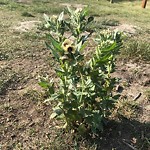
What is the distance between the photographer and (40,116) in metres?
3.51

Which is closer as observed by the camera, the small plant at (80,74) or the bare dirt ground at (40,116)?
the small plant at (80,74)

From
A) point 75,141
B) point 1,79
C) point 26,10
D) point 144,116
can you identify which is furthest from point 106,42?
point 26,10

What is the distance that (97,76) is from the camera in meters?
2.84

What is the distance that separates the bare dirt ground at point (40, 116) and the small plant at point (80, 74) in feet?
0.76

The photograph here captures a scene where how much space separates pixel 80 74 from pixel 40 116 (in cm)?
93

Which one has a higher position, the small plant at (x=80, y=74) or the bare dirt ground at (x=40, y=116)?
the small plant at (x=80, y=74)

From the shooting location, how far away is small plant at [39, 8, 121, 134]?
2.62 m

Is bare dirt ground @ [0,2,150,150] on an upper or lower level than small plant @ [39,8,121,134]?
lower

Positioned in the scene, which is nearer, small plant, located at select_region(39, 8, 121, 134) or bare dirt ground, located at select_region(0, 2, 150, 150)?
small plant, located at select_region(39, 8, 121, 134)

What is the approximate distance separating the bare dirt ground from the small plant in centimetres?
23

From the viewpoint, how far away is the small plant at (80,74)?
2.62m

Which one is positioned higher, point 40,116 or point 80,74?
point 80,74

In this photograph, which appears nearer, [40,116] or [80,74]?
[80,74]

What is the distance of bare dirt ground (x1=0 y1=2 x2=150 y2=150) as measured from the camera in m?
3.16
